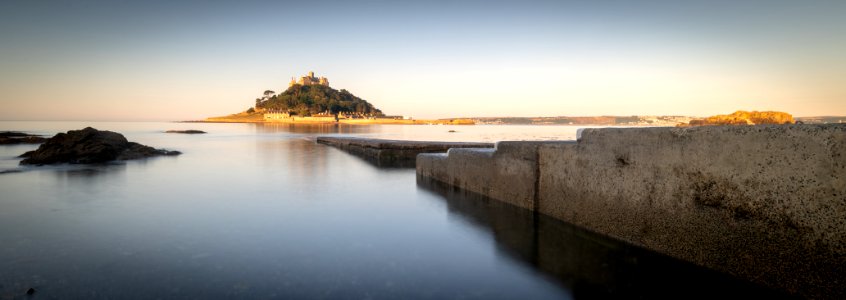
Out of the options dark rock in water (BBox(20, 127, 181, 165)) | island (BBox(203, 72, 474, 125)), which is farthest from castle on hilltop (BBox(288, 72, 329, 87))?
dark rock in water (BBox(20, 127, 181, 165))

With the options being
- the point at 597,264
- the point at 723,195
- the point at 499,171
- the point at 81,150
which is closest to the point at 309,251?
the point at 597,264

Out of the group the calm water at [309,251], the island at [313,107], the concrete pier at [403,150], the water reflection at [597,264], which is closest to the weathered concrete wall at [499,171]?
the calm water at [309,251]

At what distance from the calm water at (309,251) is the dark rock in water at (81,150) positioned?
17.0 ft

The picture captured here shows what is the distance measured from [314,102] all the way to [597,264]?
14886 centimetres

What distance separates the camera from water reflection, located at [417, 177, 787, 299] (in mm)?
2770

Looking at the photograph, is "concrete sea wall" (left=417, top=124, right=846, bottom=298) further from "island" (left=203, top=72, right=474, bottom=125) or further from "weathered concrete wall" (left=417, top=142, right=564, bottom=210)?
"island" (left=203, top=72, right=474, bottom=125)

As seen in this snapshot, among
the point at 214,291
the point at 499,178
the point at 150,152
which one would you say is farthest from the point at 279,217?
the point at 150,152

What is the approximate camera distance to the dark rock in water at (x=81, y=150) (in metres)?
11.3

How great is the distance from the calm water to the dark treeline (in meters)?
142

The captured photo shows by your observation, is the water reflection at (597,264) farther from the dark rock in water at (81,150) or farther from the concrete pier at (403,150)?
the dark rock in water at (81,150)

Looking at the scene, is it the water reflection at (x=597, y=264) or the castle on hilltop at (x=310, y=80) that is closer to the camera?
the water reflection at (x=597, y=264)

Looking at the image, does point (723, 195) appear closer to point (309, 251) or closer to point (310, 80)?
point (309, 251)

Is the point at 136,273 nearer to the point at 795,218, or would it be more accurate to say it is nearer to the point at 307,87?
the point at 795,218

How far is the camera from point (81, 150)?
11.7m
